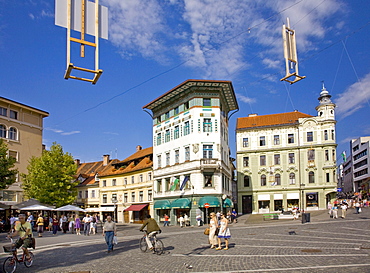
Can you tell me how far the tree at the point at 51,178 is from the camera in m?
43.2

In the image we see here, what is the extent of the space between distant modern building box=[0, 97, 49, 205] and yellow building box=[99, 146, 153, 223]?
12589 mm

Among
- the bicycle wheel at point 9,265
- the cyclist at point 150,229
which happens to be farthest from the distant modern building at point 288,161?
the bicycle wheel at point 9,265


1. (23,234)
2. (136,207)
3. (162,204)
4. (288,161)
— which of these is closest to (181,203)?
(162,204)

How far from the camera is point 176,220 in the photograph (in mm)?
43250

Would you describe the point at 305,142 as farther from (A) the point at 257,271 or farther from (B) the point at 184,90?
(A) the point at 257,271

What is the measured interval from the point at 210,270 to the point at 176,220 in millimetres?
32391

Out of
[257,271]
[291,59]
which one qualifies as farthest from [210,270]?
[291,59]

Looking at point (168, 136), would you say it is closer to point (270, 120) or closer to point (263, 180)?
point (263, 180)

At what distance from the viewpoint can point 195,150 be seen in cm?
4116

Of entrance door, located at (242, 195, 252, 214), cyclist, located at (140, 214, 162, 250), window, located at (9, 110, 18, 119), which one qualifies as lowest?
entrance door, located at (242, 195, 252, 214)

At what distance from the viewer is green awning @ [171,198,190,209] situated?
132 feet

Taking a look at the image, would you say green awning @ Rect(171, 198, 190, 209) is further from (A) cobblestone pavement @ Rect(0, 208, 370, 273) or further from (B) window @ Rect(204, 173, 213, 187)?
(A) cobblestone pavement @ Rect(0, 208, 370, 273)

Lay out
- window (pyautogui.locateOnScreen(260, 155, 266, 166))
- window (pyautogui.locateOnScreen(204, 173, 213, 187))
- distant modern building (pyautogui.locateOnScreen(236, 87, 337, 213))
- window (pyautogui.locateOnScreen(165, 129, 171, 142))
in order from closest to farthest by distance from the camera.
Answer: window (pyautogui.locateOnScreen(204, 173, 213, 187)) → window (pyautogui.locateOnScreen(165, 129, 171, 142)) → distant modern building (pyautogui.locateOnScreen(236, 87, 337, 213)) → window (pyautogui.locateOnScreen(260, 155, 266, 166))

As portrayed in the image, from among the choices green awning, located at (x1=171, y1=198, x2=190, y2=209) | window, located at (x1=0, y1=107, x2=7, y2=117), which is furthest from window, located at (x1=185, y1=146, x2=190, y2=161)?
window, located at (x1=0, y1=107, x2=7, y2=117)
